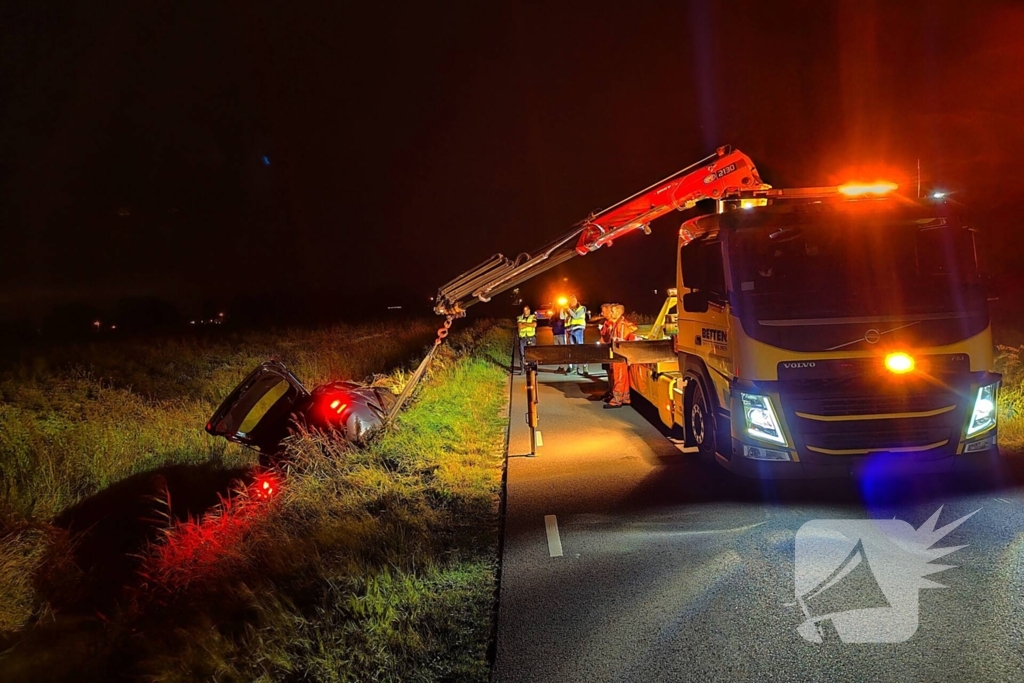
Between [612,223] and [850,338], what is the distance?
13.2 feet

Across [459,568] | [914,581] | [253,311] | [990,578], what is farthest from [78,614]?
[253,311]

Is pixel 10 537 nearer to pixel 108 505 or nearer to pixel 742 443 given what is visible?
pixel 108 505

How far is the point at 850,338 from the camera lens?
5.58m

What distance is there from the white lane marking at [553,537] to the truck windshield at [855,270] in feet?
7.79

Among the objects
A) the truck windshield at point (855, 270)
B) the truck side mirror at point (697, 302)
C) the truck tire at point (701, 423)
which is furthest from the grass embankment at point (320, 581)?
the truck windshield at point (855, 270)

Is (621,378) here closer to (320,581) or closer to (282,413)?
(282,413)

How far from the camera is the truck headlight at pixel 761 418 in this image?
18.5 feet

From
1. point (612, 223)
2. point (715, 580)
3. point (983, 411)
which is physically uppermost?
point (612, 223)

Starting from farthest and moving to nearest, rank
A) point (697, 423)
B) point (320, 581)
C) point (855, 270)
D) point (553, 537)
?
point (697, 423) → point (855, 270) → point (553, 537) → point (320, 581)

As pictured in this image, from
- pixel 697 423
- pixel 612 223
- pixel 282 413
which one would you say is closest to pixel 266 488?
pixel 282 413

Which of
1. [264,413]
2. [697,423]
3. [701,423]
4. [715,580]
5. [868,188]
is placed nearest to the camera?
[715,580]

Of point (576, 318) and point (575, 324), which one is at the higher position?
point (576, 318)

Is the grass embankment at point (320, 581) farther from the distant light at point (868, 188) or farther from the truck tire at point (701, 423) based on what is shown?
the distant light at point (868, 188)

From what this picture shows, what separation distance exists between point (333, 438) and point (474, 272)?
3.39 metres
